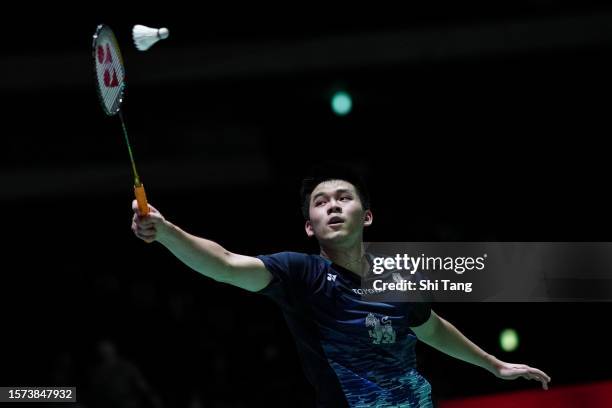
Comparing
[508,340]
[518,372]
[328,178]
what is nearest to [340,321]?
[328,178]

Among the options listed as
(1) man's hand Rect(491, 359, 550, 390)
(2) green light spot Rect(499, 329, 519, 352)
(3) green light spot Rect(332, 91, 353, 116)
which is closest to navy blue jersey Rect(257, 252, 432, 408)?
(1) man's hand Rect(491, 359, 550, 390)

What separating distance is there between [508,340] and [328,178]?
3.77 m

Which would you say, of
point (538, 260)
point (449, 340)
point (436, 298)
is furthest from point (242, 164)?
point (449, 340)

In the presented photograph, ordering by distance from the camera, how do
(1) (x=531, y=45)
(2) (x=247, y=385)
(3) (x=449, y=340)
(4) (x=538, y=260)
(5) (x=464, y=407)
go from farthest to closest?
(1) (x=531, y=45)
(2) (x=247, y=385)
(4) (x=538, y=260)
(5) (x=464, y=407)
(3) (x=449, y=340)

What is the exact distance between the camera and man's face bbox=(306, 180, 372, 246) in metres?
3.73

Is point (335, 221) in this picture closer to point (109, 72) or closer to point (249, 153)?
point (109, 72)

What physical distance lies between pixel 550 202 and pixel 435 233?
37.6 inches

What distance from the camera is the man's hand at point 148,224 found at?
2977mm

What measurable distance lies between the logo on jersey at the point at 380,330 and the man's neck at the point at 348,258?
0.20 m

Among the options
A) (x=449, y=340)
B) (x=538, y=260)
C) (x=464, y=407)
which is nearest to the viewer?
(x=449, y=340)

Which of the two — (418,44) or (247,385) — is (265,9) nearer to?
(418,44)

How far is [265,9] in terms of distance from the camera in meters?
8.64

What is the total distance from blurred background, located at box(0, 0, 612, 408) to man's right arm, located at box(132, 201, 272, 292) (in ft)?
13.7

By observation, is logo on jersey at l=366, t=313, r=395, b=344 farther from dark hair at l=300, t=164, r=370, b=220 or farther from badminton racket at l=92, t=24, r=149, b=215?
badminton racket at l=92, t=24, r=149, b=215
